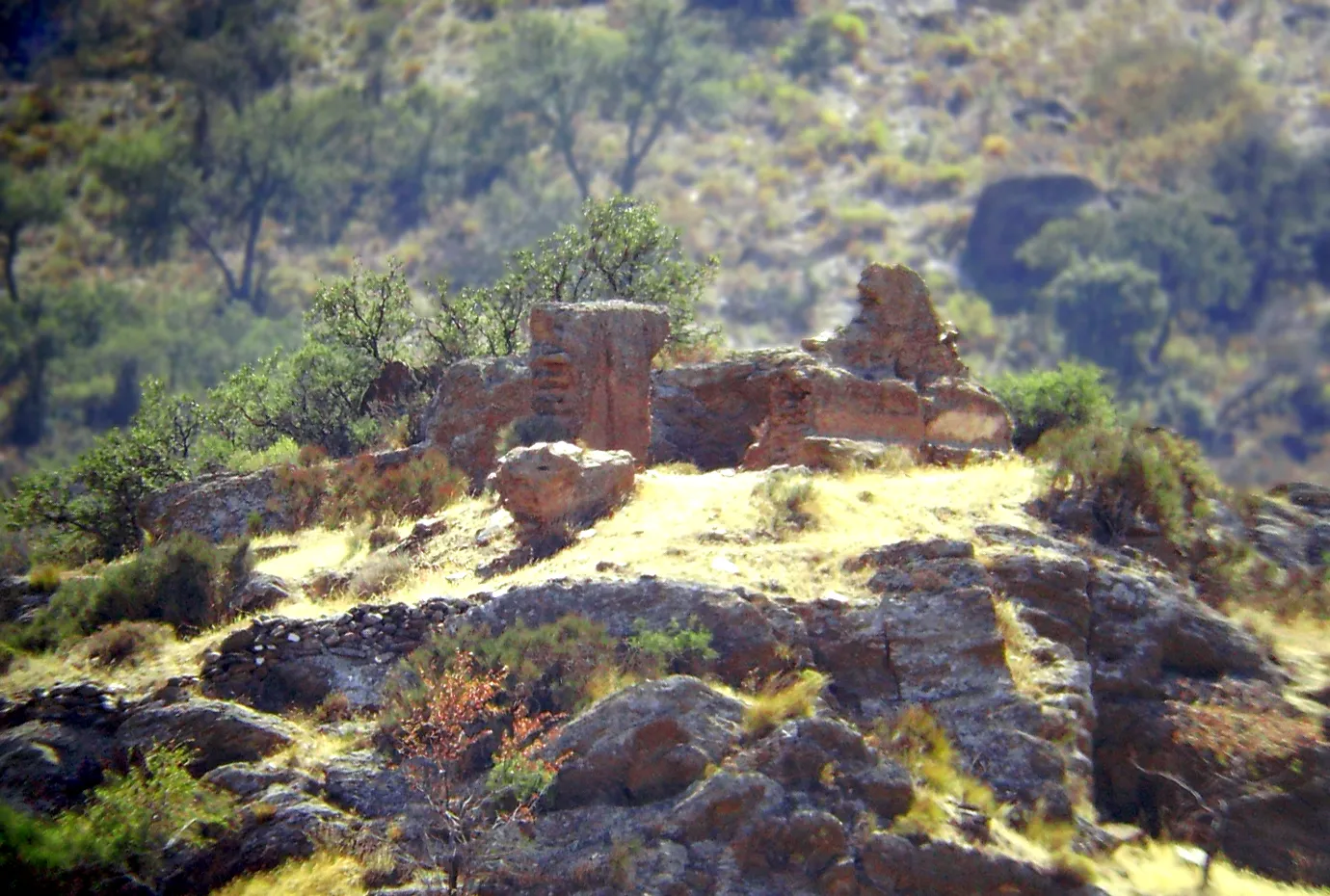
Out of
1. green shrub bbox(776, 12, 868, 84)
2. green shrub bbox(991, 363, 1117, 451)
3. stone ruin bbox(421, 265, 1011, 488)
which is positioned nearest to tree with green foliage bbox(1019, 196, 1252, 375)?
green shrub bbox(776, 12, 868, 84)

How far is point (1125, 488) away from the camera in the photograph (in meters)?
19.4

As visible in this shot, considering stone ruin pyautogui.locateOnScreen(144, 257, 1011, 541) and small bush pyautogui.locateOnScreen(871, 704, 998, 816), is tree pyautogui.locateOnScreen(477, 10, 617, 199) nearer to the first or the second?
stone ruin pyautogui.locateOnScreen(144, 257, 1011, 541)

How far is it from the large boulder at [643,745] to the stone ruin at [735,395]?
22.7 feet

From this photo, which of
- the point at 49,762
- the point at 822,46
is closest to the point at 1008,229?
the point at 822,46

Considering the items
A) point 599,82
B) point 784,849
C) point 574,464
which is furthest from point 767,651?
point 599,82

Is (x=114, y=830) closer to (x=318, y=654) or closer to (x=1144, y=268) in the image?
(x=318, y=654)

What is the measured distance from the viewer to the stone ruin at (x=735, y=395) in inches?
842

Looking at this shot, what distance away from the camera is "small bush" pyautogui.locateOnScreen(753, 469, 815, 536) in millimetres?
18250

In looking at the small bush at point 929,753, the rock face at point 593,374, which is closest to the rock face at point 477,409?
the rock face at point 593,374

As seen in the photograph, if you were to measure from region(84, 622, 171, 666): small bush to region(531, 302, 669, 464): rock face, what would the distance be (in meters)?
6.42

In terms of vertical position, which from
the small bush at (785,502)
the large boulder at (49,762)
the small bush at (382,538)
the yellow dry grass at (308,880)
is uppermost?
the small bush at (785,502)

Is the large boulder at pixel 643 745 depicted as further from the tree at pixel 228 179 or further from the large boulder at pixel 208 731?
the tree at pixel 228 179

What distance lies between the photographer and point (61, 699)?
52.1ft

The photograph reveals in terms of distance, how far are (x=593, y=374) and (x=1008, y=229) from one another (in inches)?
1923
